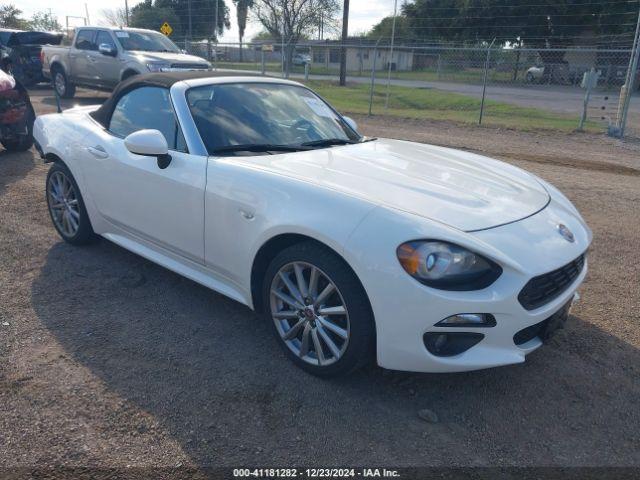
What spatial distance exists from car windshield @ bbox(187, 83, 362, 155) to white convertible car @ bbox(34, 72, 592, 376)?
0.04 feet

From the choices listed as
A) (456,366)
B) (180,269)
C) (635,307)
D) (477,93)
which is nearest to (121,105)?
(180,269)

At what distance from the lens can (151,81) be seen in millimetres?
4051

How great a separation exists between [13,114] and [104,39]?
6905mm

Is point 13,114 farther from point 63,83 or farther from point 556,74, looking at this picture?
point 556,74

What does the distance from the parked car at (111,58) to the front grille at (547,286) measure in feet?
36.5

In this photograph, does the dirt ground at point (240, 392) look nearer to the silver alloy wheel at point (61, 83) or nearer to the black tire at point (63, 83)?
the black tire at point (63, 83)

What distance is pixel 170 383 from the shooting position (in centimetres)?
290

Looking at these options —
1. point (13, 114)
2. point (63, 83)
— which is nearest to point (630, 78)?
point (13, 114)

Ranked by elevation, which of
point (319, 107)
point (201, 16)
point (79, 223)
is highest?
point (201, 16)

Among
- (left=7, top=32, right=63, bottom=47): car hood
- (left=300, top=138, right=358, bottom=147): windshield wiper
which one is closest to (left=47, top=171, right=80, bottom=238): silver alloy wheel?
(left=300, top=138, right=358, bottom=147): windshield wiper

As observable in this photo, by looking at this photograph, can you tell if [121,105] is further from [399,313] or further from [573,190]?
[573,190]

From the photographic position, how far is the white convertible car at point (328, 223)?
2496 millimetres

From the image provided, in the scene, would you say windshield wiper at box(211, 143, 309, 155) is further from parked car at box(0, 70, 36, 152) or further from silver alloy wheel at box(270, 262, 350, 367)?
parked car at box(0, 70, 36, 152)

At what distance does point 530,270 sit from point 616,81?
28.1 m
